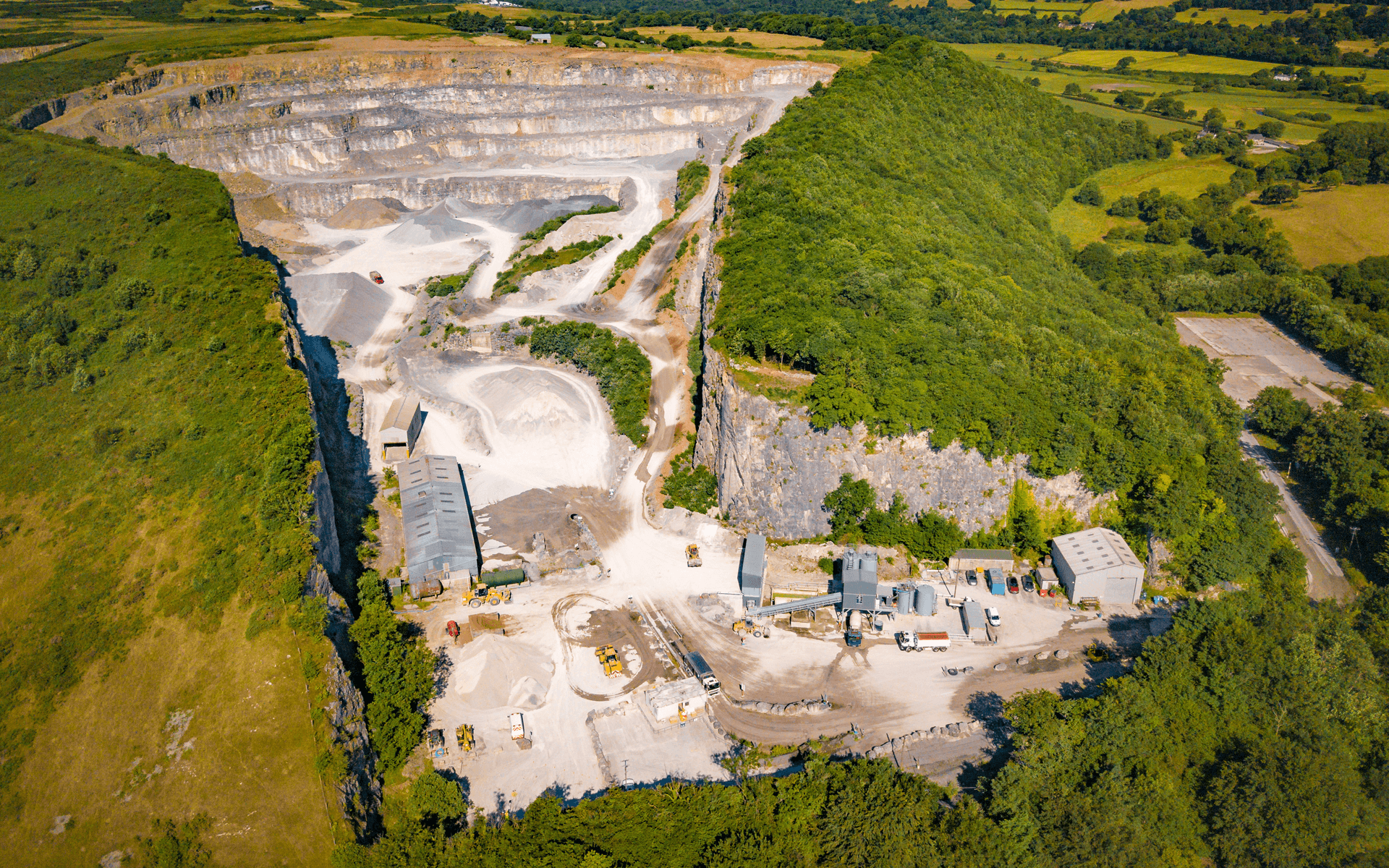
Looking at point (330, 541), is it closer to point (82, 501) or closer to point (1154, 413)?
point (82, 501)

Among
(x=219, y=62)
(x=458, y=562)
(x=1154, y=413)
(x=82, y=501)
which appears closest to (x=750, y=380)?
(x=458, y=562)

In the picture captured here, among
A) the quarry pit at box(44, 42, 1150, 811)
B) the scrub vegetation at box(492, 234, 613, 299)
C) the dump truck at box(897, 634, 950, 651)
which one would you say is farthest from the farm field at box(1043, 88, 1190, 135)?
the dump truck at box(897, 634, 950, 651)

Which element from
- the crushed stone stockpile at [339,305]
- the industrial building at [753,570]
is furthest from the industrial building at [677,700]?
the crushed stone stockpile at [339,305]

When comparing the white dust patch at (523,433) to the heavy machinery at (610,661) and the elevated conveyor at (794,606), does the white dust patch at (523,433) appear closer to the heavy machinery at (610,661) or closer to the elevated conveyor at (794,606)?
the heavy machinery at (610,661)

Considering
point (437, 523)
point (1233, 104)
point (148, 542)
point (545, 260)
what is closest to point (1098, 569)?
point (437, 523)

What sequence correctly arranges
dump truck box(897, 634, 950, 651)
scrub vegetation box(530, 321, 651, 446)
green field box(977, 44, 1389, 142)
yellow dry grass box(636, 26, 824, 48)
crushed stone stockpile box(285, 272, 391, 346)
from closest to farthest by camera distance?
dump truck box(897, 634, 950, 651) < scrub vegetation box(530, 321, 651, 446) < crushed stone stockpile box(285, 272, 391, 346) < green field box(977, 44, 1389, 142) < yellow dry grass box(636, 26, 824, 48)

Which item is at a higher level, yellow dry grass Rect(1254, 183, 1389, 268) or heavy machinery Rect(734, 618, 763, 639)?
yellow dry grass Rect(1254, 183, 1389, 268)

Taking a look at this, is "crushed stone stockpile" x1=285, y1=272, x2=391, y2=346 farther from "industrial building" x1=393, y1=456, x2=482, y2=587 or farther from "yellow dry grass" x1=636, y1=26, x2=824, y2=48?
"yellow dry grass" x1=636, y1=26, x2=824, y2=48

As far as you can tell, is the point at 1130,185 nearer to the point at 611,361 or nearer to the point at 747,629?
the point at 611,361
